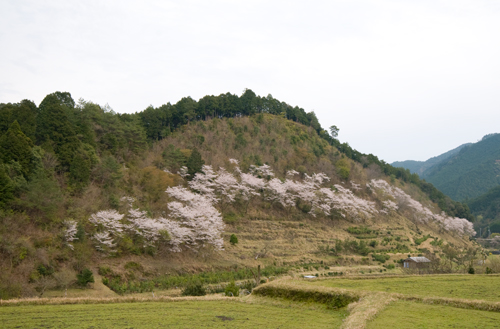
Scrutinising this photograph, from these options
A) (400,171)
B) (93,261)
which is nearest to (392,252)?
(93,261)

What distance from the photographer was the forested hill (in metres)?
99.9

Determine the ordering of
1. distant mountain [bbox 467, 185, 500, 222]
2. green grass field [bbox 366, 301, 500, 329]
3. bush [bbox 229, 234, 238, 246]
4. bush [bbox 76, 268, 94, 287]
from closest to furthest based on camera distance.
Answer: green grass field [bbox 366, 301, 500, 329], bush [bbox 76, 268, 94, 287], bush [bbox 229, 234, 238, 246], distant mountain [bbox 467, 185, 500, 222]

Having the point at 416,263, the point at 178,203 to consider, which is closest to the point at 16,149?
the point at 178,203

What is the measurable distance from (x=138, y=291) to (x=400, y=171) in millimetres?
67414

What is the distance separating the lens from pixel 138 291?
2284cm

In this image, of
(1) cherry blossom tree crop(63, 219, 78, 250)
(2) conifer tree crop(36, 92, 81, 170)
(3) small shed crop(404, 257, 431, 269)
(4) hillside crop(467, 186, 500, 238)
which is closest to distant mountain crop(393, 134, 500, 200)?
(4) hillside crop(467, 186, 500, 238)

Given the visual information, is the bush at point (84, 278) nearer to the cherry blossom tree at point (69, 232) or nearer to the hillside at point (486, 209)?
the cherry blossom tree at point (69, 232)

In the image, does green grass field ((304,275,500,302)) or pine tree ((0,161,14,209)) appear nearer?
green grass field ((304,275,500,302))

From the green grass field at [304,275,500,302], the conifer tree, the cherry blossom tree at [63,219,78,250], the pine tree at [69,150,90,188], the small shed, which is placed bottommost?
the small shed

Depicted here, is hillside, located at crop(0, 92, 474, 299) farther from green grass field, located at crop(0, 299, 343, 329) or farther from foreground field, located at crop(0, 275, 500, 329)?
foreground field, located at crop(0, 275, 500, 329)

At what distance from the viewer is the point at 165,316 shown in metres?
11.7

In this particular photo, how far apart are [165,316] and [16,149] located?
21351mm

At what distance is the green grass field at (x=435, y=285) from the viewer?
587 inches

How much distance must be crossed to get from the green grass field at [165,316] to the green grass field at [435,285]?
17.1ft
